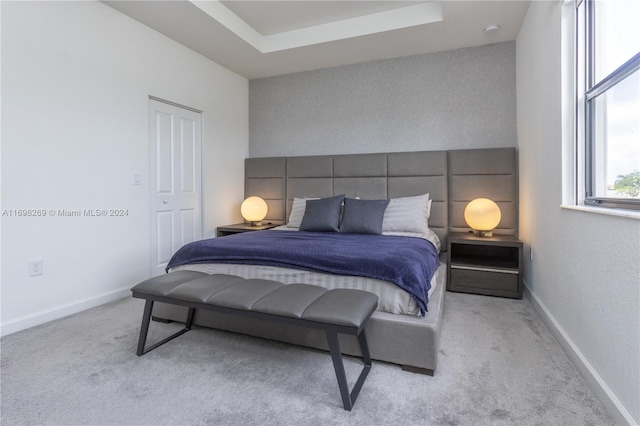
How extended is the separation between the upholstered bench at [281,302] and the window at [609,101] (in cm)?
133

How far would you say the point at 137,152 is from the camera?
125 inches

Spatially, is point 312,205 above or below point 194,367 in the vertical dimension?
above

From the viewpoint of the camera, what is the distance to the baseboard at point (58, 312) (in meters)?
2.27

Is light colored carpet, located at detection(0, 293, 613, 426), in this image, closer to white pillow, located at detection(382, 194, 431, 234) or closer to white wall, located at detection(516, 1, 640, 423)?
white wall, located at detection(516, 1, 640, 423)

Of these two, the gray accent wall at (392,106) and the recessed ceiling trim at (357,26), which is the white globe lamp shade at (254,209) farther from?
the recessed ceiling trim at (357,26)

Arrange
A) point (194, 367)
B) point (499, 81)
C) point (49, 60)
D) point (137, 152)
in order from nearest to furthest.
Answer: point (194, 367) → point (49, 60) → point (137, 152) → point (499, 81)

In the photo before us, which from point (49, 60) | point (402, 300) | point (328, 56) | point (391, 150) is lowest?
point (402, 300)

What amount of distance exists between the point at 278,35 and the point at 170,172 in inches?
77.1

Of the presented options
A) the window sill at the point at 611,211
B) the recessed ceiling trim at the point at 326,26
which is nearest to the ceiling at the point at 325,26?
the recessed ceiling trim at the point at 326,26

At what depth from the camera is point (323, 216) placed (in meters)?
3.43

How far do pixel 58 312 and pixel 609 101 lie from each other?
12.7ft

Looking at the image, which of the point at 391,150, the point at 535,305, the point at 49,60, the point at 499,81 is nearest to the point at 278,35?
the point at 391,150

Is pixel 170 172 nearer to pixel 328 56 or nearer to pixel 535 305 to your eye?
pixel 328 56

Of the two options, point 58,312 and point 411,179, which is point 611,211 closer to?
point 411,179
